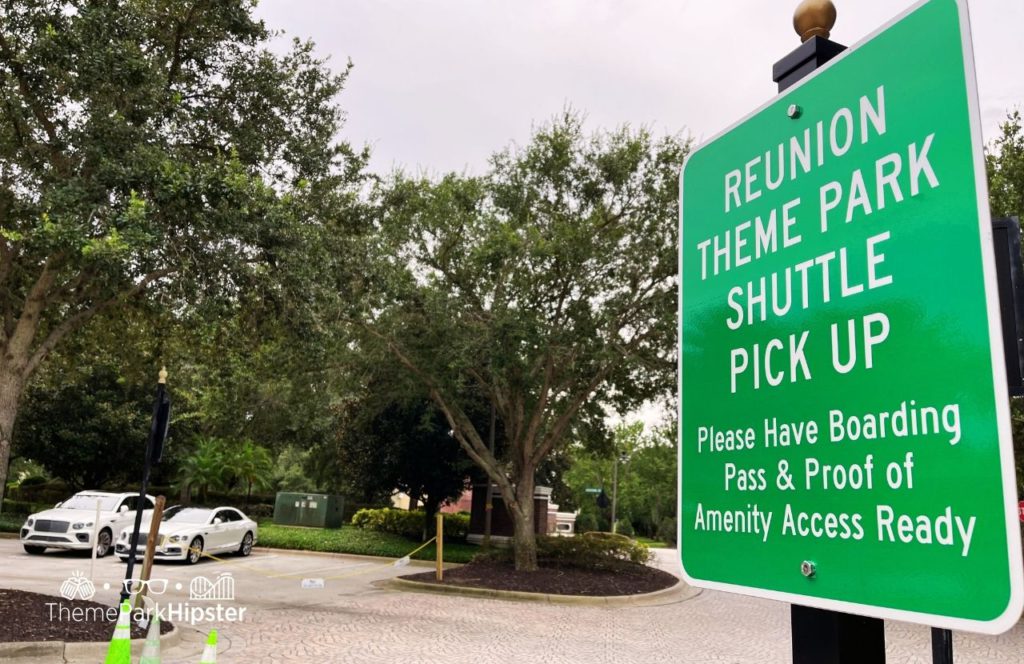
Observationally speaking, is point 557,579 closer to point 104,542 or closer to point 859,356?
point 104,542

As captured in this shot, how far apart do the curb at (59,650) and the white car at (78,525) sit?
12.2m

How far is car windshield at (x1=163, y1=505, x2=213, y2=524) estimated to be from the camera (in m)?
21.6

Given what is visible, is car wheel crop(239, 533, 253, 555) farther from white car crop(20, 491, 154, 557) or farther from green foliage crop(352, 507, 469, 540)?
green foliage crop(352, 507, 469, 540)

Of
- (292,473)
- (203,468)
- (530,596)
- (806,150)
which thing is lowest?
(530,596)

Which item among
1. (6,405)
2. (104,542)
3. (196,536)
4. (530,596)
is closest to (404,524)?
(196,536)

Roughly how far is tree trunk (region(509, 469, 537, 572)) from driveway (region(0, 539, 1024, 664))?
147 inches

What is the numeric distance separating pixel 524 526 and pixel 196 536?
9650 mm

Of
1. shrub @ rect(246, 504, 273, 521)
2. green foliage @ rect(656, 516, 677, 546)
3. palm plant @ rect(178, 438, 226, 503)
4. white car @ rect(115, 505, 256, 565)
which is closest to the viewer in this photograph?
white car @ rect(115, 505, 256, 565)

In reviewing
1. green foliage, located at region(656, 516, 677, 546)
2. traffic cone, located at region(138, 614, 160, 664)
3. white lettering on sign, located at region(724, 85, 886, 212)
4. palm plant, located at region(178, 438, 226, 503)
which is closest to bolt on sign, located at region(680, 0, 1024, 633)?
white lettering on sign, located at region(724, 85, 886, 212)

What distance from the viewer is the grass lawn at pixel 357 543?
83.3ft

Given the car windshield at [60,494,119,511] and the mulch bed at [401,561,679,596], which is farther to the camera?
the car windshield at [60,494,119,511]

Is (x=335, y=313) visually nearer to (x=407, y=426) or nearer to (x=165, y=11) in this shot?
(x=165, y=11)

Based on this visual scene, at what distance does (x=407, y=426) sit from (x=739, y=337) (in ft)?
90.9

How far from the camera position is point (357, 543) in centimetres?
2619
